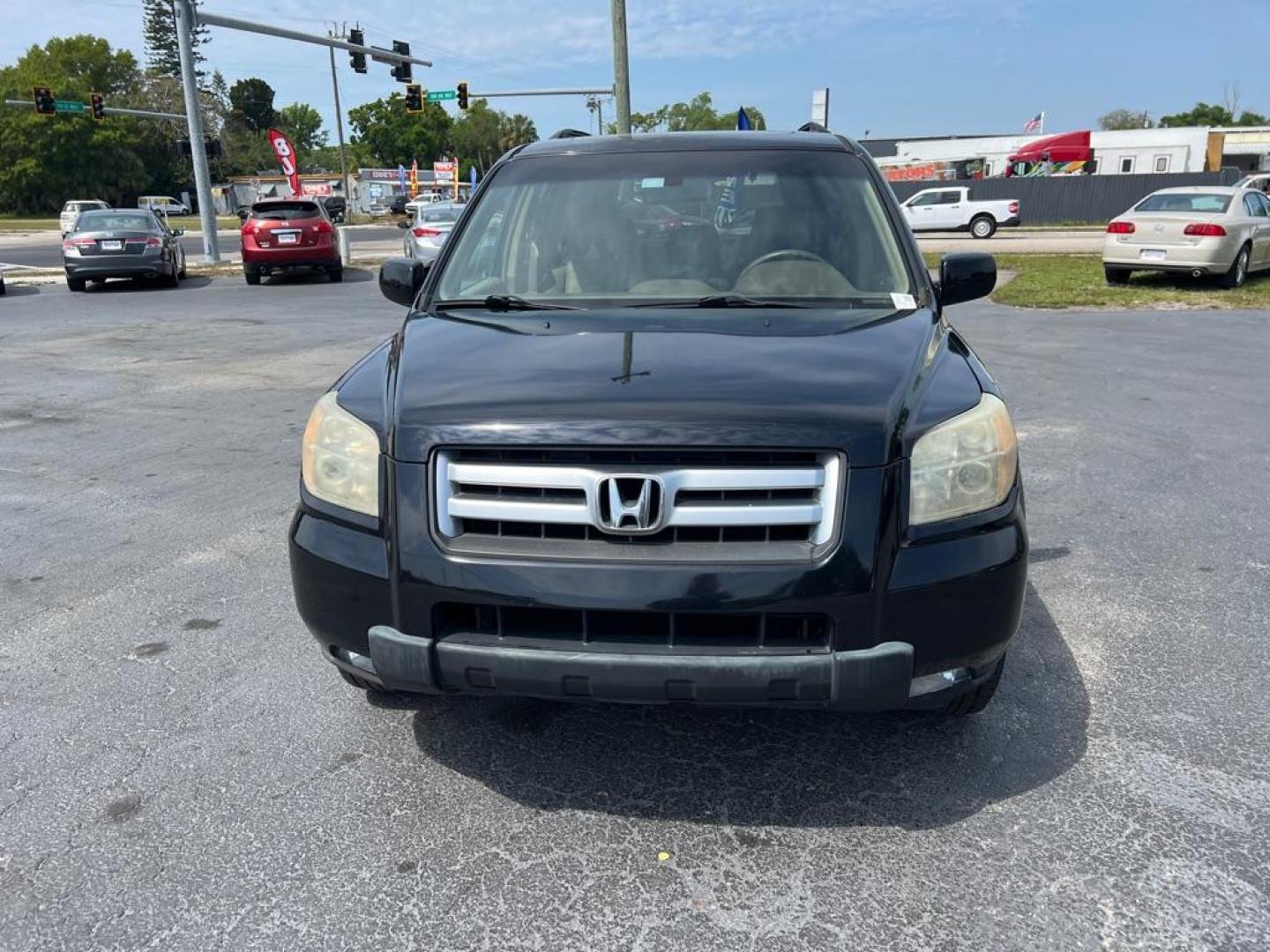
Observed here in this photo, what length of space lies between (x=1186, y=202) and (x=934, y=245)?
14458 millimetres

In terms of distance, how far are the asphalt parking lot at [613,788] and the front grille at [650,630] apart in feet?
1.86

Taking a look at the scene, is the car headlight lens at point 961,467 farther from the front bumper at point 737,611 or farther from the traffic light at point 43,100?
the traffic light at point 43,100

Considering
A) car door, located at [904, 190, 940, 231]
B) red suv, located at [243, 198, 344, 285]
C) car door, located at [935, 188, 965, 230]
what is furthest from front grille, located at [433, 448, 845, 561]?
car door, located at [935, 188, 965, 230]

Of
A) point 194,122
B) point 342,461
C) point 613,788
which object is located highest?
point 194,122

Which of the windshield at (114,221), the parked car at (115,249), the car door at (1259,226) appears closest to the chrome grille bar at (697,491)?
the car door at (1259,226)

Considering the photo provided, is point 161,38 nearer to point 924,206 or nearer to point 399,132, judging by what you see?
point 399,132

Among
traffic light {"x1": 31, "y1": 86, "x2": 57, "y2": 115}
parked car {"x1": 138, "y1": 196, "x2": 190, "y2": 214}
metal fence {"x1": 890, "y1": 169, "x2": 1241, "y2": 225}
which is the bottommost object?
metal fence {"x1": 890, "y1": 169, "x2": 1241, "y2": 225}

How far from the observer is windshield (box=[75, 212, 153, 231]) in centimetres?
1950

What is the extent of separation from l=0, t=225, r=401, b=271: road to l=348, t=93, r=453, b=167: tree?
252 feet

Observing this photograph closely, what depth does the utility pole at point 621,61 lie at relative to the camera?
21109 mm

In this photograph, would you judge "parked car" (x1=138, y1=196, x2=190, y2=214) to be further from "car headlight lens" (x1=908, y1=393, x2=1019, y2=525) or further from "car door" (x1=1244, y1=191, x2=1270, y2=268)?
"car headlight lens" (x1=908, y1=393, x2=1019, y2=525)

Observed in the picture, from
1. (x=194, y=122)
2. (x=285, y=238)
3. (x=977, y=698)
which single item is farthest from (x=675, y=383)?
(x=194, y=122)

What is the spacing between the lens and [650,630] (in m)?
2.45

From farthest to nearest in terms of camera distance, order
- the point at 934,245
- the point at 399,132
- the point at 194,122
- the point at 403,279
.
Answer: the point at 399,132 → the point at 934,245 → the point at 194,122 → the point at 403,279
